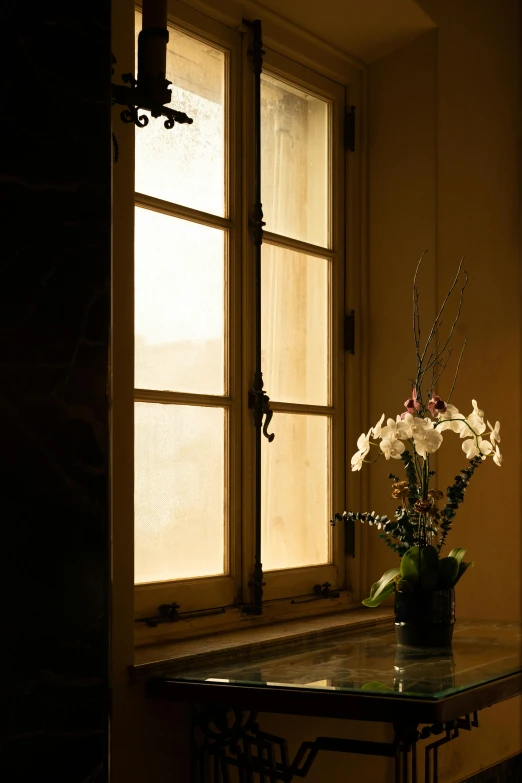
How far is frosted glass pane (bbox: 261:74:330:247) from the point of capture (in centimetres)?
280

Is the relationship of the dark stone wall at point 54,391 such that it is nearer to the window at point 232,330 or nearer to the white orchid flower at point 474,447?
the window at point 232,330

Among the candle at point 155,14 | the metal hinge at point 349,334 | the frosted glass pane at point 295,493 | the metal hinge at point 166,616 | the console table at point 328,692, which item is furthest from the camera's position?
the metal hinge at point 349,334

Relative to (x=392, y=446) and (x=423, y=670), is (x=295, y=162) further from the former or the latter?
(x=423, y=670)

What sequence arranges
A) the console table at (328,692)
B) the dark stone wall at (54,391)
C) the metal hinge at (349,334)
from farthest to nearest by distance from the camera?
the metal hinge at (349,334) < the console table at (328,692) < the dark stone wall at (54,391)

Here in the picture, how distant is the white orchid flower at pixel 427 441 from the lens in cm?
233

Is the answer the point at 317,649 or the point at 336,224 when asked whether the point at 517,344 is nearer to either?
the point at 336,224

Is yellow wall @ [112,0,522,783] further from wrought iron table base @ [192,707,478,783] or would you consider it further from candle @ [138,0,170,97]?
candle @ [138,0,170,97]

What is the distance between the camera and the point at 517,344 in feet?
10.7

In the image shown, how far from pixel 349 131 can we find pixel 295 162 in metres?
0.26

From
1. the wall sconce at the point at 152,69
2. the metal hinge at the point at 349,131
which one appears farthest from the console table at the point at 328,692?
the metal hinge at the point at 349,131

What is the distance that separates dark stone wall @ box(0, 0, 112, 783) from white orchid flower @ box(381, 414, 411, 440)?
35.0 inches

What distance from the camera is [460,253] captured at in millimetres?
3104

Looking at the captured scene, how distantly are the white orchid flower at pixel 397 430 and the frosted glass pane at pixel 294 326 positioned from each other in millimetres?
483

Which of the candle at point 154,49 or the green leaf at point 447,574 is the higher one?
the candle at point 154,49
